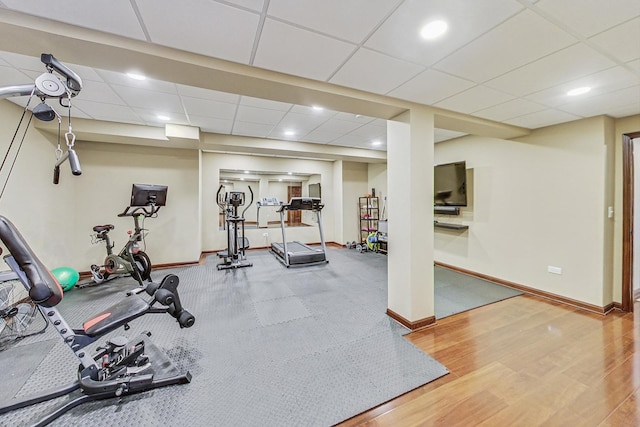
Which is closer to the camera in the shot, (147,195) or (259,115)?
(259,115)

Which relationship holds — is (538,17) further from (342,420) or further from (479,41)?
(342,420)

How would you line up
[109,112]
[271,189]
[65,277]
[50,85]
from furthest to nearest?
1. [271,189]
2. [65,277]
3. [109,112]
4. [50,85]

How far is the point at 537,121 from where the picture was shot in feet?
11.3

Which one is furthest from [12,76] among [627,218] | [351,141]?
[627,218]

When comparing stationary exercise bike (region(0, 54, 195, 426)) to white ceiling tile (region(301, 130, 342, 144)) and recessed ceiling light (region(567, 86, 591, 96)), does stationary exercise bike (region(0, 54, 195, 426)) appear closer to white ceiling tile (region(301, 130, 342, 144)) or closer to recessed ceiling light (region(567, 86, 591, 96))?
white ceiling tile (region(301, 130, 342, 144))

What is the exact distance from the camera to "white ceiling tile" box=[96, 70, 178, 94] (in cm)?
256

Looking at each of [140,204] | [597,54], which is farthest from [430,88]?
[140,204]

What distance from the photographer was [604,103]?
2.82 metres

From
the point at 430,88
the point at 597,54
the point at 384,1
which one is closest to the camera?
the point at 384,1

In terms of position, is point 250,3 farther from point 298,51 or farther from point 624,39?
point 624,39

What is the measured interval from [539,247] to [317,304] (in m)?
3.53

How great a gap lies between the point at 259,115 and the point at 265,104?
0.48m

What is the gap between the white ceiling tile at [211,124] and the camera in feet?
12.9

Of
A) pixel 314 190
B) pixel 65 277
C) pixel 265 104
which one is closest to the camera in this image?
pixel 265 104
